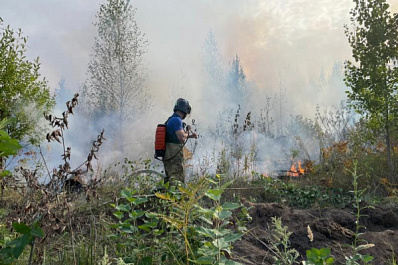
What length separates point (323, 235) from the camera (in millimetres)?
3021

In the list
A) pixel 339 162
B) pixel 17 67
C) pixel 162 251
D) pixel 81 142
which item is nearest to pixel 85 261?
pixel 162 251

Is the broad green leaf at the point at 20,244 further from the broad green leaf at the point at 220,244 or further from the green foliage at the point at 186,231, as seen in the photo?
the broad green leaf at the point at 220,244

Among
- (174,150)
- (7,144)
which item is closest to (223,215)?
(7,144)

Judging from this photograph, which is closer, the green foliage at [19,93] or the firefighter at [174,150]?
the firefighter at [174,150]

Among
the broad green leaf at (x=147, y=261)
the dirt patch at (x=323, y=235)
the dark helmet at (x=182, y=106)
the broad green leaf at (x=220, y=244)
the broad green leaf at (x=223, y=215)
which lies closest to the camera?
the broad green leaf at (x=220, y=244)

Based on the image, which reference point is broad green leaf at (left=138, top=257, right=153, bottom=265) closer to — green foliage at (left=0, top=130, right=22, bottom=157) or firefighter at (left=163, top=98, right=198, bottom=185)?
green foliage at (left=0, top=130, right=22, bottom=157)

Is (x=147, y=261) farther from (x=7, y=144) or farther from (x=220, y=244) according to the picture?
(x=7, y=144)

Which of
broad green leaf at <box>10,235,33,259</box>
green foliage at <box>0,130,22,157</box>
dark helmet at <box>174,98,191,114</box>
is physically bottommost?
broad green leaf at <box>10,235,33,259</box>

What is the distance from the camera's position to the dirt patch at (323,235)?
8.18 ft

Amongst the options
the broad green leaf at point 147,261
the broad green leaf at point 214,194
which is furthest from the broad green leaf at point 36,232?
the broad green leaf at point 214,194

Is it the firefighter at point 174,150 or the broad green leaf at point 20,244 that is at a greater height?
the firefighter at point 174,150

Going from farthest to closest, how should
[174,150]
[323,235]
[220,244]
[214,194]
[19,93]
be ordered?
1. [19,93]
2. [174,150]
3. [323,235]
4. [214,194]
5. [220,244]

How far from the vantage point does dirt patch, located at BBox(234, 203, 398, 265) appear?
2.49m

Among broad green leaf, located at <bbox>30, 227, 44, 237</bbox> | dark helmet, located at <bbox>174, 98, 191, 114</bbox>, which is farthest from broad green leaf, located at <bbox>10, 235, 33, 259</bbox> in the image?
dark helmet, located at <bbox>174, 98, 191, 114</bbox>
